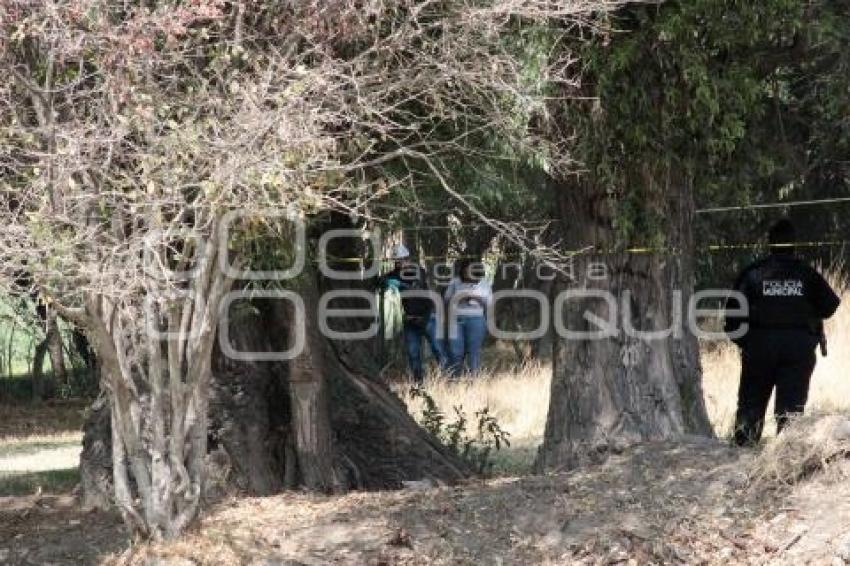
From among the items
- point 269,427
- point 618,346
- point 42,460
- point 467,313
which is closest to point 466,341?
point 467,313

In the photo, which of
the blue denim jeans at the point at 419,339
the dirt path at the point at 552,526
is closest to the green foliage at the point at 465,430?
the dirt path at the point at 552,526

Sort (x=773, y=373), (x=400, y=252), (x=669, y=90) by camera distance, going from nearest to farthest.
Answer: (x=669, y=90) → (x=773, y=373) → (x=400, y=252)

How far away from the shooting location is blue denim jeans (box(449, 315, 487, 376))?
16859 mm

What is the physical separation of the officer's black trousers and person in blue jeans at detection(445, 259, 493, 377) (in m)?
6.63

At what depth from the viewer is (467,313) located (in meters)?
16.8

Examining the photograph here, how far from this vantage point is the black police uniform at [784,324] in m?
9.98

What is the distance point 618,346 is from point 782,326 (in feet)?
4.79

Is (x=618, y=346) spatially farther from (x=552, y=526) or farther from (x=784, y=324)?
(x=552, y=526)

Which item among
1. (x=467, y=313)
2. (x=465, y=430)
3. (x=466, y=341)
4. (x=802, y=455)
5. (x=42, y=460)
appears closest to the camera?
(x=802, y=455)

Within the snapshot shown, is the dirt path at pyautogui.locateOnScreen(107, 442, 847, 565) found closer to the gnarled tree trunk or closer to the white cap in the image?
the gnarled tree trunk

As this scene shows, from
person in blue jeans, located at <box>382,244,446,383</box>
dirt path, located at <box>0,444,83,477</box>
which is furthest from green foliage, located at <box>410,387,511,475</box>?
person in blue jeans, located at <box>382,244,446,383</box>

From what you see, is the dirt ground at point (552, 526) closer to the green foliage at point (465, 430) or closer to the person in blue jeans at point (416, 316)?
the green foliage at point (465, 430)

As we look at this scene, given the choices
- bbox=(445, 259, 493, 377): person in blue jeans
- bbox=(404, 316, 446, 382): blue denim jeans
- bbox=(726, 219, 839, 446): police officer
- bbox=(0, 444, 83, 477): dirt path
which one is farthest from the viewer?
bbox=(404, 316, 446, 382): blue denim jeans

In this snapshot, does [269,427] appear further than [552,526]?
Yes
